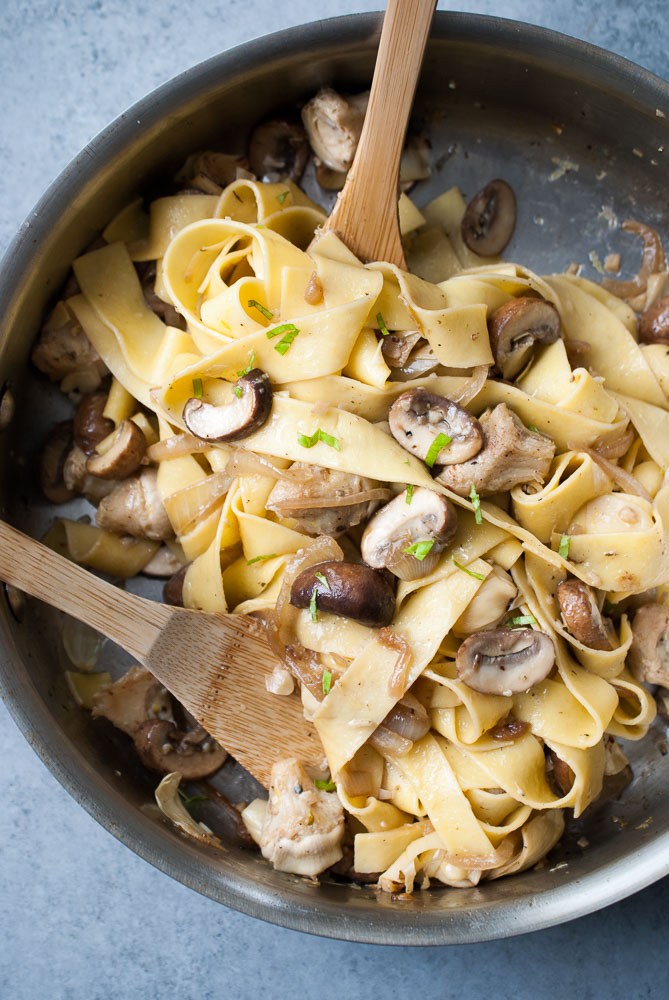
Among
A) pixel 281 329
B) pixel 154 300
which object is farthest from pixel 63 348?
pixel 281 329

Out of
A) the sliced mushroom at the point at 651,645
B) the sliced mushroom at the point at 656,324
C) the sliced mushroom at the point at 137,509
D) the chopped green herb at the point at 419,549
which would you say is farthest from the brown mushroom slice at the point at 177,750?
the sliced mushroom at the point at 656,324

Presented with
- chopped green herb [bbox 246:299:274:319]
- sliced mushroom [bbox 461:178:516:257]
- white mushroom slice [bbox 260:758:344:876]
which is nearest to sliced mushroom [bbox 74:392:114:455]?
chopped green herb [bbox 246:299:274:319]

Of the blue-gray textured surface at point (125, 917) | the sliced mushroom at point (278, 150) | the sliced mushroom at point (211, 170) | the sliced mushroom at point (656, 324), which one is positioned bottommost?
the blue-gray textured surface at point (125, 917)

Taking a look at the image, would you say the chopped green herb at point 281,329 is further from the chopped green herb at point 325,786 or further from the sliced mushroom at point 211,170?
the chopped green herb at point 325,786

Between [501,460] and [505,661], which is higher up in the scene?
[501,460]

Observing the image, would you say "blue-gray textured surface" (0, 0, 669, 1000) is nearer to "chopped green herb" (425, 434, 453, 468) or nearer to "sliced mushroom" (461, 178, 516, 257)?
"sliced mushroom" (461, 178, 516, 257)

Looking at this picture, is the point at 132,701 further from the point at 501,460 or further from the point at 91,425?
the point at 501,460
